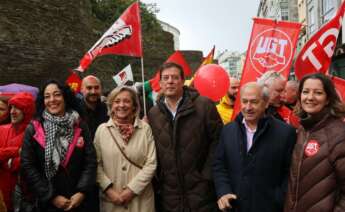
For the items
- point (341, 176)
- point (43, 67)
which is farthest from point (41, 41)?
point (341, 176)

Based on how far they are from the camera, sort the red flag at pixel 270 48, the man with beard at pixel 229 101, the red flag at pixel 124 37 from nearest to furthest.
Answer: the red flag at pixel 270 48, the man with beard at pixel 229 101, the red flag at pixel 124 37

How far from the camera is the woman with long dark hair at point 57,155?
289cm

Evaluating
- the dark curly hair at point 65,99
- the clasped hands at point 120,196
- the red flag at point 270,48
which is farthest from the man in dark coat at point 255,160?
the red flag at point 270,48

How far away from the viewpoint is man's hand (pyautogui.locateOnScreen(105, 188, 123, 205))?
3062 millimetres

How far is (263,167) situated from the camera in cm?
272

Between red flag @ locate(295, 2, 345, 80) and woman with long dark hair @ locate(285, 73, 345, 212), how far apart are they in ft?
5.49

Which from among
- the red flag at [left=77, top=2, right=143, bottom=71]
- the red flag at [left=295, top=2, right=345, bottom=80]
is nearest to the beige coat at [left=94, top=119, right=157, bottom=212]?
the red flag at [left=295, top=2, right=345, bottom=80]

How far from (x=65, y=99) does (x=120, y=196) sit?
3.15ft

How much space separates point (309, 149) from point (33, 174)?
2084 mm

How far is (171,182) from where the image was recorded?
312 centimetres

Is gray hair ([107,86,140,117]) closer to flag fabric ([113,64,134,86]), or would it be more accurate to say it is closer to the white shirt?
the white shirt

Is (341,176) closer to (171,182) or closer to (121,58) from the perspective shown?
(171,182)

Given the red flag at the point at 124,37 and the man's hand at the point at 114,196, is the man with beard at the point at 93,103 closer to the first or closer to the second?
the red flag at the point at 124,37

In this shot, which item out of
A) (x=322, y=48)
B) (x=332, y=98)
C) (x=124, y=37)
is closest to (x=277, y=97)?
(x=322, y=48)
